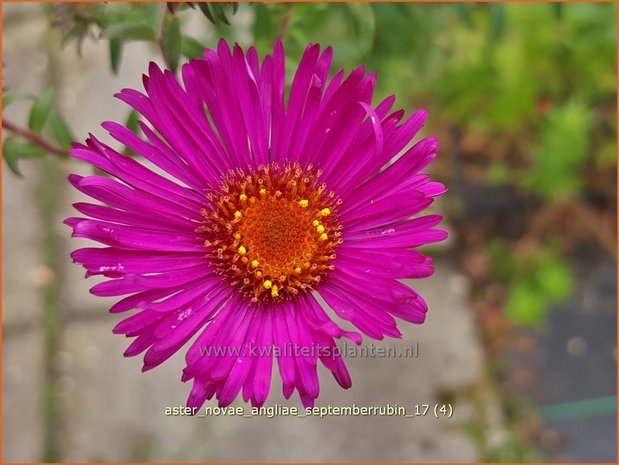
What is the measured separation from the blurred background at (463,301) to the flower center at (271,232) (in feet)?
2.20

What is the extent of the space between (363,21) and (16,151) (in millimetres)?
620

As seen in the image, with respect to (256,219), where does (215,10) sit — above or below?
above

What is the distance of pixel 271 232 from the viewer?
1.20 meters

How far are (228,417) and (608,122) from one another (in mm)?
1430

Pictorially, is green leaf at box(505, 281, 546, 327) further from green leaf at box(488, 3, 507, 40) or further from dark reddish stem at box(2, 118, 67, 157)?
dark reddish stem at box(2, 118, 67, 157)

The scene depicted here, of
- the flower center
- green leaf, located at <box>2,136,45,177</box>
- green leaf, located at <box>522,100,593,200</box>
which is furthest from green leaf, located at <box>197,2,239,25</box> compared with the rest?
green leaf, located at <box>522,100,593,200</box>

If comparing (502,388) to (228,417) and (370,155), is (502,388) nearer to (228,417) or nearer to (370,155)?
(228,417)

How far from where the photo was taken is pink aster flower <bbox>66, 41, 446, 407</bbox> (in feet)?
2.98

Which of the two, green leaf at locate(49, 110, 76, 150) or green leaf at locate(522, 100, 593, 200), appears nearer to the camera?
green leaf at locate(49, 110, 76, 150)

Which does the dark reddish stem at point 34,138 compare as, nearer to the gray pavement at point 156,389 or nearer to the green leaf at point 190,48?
the green leaf at point 190,48

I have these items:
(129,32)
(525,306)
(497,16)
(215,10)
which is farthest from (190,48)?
(525,306)

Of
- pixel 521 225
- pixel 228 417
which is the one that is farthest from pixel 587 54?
pixel 228 417

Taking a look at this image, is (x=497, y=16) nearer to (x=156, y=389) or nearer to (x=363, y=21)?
(x=363, y=21)

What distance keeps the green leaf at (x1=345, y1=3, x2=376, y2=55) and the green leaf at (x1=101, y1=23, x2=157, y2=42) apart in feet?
1.15
